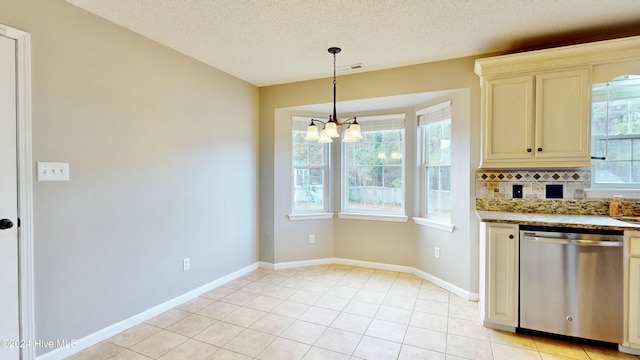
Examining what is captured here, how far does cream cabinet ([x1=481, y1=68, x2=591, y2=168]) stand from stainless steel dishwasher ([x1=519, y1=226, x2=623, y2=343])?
0.69 metres

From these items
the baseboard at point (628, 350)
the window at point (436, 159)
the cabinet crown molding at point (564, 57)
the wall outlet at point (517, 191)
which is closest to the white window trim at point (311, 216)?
the window at point (436, 159)

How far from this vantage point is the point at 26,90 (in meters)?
1.89

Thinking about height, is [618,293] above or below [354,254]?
above

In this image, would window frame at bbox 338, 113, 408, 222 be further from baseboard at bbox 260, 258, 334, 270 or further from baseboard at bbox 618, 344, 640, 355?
baseboard at bbox 618, 344, 640, 355

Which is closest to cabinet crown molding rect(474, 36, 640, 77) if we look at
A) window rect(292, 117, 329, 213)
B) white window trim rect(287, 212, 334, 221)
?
window rect(292, 117, 329, 213)

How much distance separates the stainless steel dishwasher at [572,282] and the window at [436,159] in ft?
3.88

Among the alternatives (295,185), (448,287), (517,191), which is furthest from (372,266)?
(517,191)

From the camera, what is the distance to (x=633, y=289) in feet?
6.86

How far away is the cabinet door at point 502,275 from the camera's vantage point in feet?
7.77

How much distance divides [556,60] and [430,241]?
85.1 inches

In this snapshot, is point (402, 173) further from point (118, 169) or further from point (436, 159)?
point (118, 169)

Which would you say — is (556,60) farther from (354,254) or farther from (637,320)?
(354,254)

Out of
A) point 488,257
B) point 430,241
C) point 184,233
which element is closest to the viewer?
point 488,257

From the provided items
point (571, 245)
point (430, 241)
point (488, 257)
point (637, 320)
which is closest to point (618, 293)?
point (637, 320)
